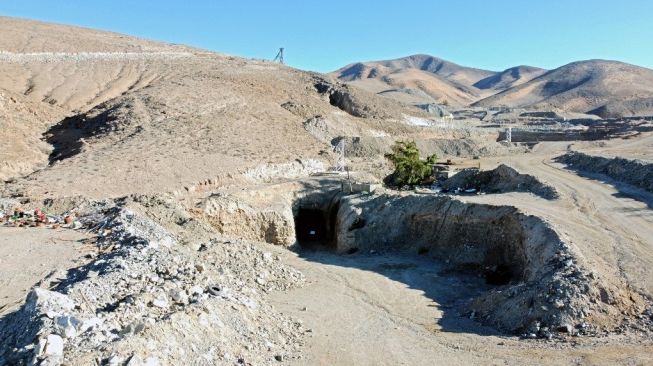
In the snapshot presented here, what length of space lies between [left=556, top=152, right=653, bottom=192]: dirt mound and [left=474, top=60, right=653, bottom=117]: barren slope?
64941mm

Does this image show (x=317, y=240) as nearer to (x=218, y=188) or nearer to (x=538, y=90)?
(x=218, y=188)

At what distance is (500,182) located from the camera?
28531 mm

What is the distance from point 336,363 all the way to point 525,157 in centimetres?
2920

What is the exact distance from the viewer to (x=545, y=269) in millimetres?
15922

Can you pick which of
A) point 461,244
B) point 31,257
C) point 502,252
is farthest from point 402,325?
point 31,257

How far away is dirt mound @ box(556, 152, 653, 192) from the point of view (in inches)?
961

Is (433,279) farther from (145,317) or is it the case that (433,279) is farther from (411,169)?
(145,317)

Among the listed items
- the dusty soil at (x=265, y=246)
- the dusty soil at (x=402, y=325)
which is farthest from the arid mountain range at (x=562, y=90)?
the dusty soil at (x=402, y=325)

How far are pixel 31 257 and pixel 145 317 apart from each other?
20.5ft

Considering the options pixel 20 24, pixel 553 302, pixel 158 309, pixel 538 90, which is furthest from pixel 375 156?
pixel 538 90

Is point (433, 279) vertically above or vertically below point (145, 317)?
below

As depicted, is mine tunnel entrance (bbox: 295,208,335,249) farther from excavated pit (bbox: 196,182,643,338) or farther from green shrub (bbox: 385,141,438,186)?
green shrub (bbox: 385,141,438,186)

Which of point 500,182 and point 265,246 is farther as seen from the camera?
point 500,182

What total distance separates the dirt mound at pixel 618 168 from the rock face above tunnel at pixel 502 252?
8181 mm
